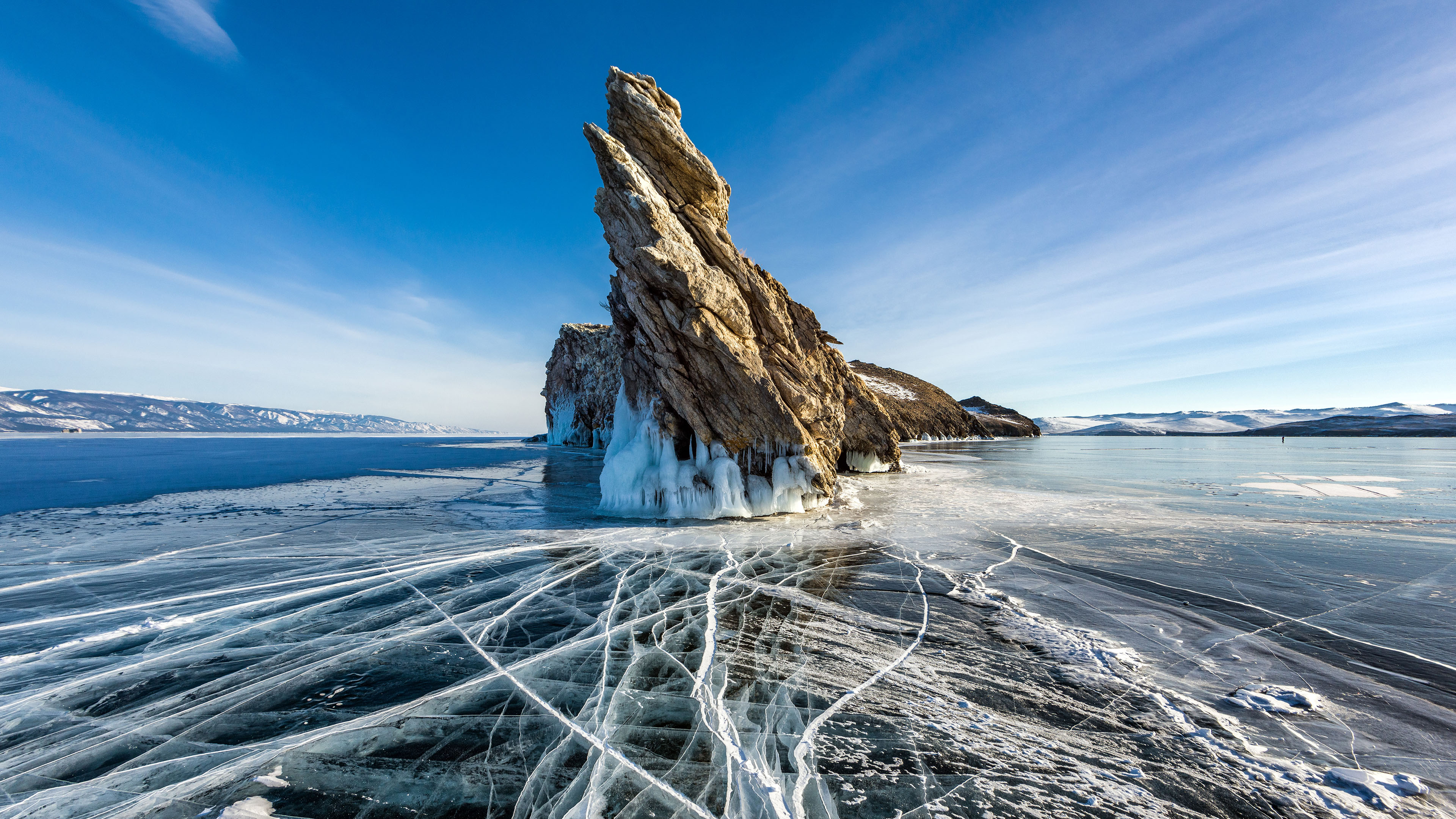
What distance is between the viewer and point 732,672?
215 inches

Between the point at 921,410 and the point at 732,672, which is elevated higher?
the point at 921,410

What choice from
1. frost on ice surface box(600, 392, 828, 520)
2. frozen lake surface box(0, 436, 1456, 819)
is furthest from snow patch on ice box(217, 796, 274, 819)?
frost on ice surface box(600, 392, 828, 520)

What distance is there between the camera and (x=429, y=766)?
3.91m

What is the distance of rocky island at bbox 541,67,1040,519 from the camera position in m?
14.4

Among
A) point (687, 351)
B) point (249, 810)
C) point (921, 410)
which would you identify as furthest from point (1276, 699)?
point (921, 410)

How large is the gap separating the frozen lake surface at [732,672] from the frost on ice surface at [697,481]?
224 cm

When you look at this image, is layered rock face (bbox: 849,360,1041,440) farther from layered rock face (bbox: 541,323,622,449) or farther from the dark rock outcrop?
layered rock face (bbox: 541,323,622,449)

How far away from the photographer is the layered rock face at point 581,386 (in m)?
53.2

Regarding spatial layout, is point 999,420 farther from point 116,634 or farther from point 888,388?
point 116,634

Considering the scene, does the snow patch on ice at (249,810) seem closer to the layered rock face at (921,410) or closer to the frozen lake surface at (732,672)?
the frozen lake surface at (732,672)

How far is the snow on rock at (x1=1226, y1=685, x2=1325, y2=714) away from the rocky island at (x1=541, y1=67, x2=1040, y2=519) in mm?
11780

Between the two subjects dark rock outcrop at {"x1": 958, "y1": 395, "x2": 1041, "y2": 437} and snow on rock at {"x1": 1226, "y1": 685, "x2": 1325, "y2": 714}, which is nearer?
snow on rock at {"x1": 1226, "y1": 685, "x2": 1325, "y2": 714}

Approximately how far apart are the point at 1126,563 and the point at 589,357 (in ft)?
189

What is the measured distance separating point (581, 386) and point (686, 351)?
167 ft
